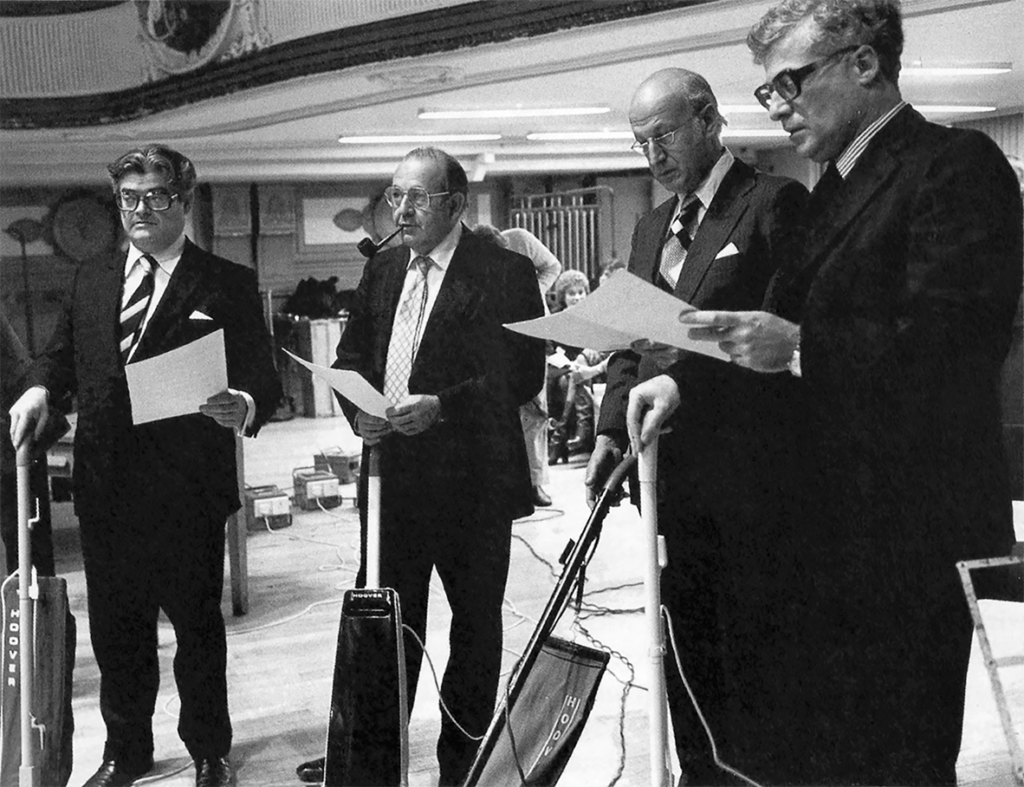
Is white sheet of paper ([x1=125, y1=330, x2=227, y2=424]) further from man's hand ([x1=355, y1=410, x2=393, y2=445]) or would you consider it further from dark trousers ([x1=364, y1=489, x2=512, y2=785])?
dark trousers ([x1=364, y1=489, x2=512, y2=785])

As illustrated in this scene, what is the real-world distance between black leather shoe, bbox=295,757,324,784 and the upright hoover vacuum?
0.43 meters

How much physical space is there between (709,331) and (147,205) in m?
1.49

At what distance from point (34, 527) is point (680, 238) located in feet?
5.40

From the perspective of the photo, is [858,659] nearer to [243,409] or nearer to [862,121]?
[862,121]

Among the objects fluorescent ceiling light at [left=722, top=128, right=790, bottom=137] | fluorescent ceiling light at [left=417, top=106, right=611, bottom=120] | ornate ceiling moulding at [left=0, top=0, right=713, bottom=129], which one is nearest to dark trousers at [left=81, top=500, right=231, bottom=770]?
ornate ceiling moulding at [left=0, top=0, right=713, bottom=129]

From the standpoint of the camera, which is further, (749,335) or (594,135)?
(594,135)

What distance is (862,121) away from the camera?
72.7 inches

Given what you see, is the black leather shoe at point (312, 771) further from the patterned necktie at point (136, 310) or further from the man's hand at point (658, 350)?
the man's hand at point (658, 350)

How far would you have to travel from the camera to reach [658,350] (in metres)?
1.98

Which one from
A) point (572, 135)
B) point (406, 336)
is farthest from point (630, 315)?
point (572, 135)

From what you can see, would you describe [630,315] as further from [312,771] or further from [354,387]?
[312,771]

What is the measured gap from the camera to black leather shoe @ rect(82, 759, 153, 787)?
9.12 ft

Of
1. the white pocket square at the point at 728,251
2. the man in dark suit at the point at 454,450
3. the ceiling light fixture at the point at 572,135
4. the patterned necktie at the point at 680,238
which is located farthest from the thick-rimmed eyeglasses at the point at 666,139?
the ceiling light fixture at the point at 572,135

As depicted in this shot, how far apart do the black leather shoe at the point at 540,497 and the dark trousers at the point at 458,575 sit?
12.8ft
